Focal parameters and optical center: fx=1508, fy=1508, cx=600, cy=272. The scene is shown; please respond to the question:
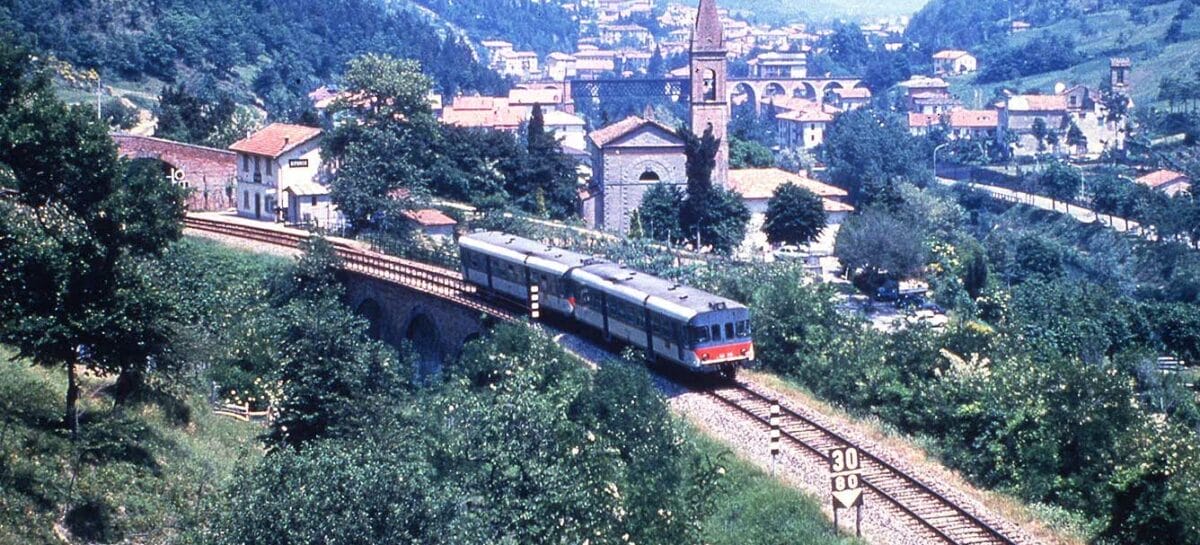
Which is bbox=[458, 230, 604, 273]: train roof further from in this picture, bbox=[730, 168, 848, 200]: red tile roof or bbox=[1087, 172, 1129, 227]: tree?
bbox=[1087, 172, 1129, 227]: tree

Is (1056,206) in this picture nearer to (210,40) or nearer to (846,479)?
(210,40)

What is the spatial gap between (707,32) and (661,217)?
1358 centimetres

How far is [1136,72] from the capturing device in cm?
12925

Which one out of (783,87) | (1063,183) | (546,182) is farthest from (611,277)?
(783,87)

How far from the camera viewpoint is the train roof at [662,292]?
26203 millimetres

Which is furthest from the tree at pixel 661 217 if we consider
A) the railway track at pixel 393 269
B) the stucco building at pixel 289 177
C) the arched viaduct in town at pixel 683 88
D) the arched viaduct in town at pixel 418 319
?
the arched viaduct in town at pixel 683 88

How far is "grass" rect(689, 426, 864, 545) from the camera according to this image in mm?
19797

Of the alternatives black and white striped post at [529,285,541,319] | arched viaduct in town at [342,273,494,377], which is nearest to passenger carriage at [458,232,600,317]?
black and white striped post at [529,285,541,319]

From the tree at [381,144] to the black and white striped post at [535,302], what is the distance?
12794 millimetres

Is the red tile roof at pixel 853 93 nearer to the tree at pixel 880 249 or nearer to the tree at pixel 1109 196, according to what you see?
the tree at pixel 1109 196

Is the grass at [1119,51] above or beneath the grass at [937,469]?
above

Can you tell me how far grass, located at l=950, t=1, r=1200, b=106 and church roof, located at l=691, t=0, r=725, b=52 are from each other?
6376 cm

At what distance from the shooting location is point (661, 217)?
174ft

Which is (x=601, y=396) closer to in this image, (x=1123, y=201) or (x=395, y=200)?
(x=395, y=200)
